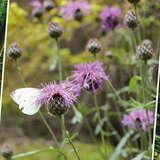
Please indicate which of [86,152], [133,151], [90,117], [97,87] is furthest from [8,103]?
[97,87]

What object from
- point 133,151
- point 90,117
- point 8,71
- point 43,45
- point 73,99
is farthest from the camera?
point 8,71

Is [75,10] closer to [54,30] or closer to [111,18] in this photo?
[111,18]

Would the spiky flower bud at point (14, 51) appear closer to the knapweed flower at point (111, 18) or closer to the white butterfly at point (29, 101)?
the white butterfly at point (29, 101)

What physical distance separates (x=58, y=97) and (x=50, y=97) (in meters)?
0.02

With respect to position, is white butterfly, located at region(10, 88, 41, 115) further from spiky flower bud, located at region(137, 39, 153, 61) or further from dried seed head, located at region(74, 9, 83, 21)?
dried seed head, located at region(74, 9, 83, 21)

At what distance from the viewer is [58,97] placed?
43.4 inches

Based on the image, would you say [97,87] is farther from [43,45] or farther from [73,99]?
[43,45]

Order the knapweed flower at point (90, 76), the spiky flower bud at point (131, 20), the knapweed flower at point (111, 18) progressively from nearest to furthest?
the knapweed flower at point (90, 76) → the spiky flower bud at point (131, 20) → the knapweed flower at point (111, 18)

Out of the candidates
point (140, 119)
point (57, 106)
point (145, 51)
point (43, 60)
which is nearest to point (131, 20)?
point (145, 51)

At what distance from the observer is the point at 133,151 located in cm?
160

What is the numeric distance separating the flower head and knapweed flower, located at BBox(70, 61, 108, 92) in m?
0.05

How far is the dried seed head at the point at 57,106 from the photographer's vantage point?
108cm

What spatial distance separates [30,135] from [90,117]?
32cm

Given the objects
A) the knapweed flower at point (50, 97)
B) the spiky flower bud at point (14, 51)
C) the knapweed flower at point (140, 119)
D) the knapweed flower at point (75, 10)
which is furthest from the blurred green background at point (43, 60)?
the knapweed flower at point (50, 97)
